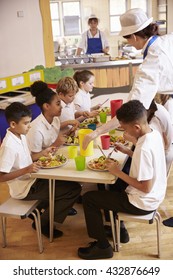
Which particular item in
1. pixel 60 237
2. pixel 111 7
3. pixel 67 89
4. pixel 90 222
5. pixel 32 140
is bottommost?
pixel 60 237

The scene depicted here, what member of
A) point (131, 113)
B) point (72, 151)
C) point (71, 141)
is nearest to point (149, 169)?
point (131, 113)

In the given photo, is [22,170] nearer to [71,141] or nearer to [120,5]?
[71,141]

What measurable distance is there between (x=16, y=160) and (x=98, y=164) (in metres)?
0.53

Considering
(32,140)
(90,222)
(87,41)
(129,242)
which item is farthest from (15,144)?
(87,41)

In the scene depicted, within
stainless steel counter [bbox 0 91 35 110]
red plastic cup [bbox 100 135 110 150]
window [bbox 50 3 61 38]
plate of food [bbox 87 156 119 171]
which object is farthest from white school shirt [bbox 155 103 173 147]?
window [bbox 50 3 61 38]

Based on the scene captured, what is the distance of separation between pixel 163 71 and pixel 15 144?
3.57ft

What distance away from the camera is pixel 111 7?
1032 centimetres

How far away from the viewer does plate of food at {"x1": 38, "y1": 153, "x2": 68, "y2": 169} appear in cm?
215

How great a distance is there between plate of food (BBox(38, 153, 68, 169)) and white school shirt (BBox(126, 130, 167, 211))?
447mm

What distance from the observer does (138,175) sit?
1.90 metres

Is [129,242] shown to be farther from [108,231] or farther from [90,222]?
[90,222]

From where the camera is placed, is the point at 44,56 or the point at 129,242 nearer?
the point at 129,242

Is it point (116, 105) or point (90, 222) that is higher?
point (116, 105)

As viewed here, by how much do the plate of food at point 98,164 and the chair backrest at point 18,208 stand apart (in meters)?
0.48
